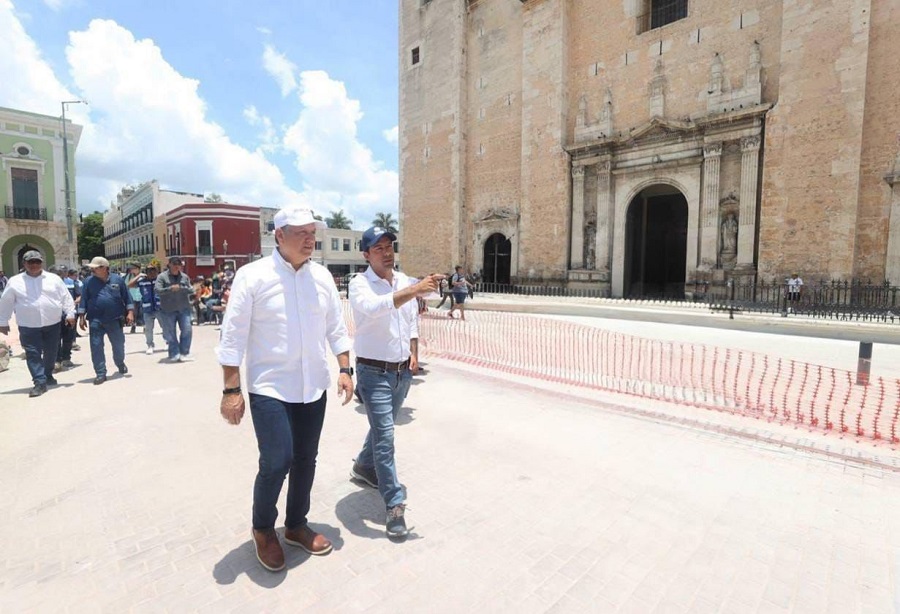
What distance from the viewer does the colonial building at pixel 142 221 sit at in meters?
43.0

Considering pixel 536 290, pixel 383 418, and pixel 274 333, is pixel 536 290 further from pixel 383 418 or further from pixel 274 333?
pixel 274 333

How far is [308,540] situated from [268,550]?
0.74 feet

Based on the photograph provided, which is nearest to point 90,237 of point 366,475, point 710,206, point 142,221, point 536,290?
point 142,221

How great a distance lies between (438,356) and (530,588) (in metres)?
5.89

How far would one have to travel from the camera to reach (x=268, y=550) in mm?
2410

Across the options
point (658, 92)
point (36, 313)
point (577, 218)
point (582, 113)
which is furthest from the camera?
point (577, 218)

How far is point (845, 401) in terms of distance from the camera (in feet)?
18.2

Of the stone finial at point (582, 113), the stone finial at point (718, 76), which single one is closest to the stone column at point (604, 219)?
the stone finial at point (582, 113)

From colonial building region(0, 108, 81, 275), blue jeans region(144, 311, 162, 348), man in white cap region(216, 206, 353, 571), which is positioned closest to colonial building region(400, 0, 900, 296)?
blue jeans region(144, 311, 162, 348)

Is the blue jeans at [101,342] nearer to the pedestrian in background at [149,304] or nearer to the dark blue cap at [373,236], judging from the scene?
the pedestrian in background at [149,304]

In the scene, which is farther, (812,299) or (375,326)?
(812,299)

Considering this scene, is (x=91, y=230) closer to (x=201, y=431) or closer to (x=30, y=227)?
(x=30, y=227)

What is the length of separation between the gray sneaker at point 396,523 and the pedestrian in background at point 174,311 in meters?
6.44

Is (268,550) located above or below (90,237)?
below
